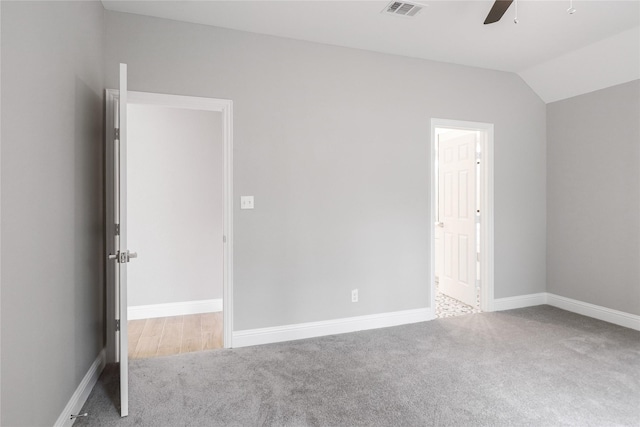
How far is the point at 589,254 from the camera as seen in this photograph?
379cm

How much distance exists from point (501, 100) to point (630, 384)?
2919 millimetres

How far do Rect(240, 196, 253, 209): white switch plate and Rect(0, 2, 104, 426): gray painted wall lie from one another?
1.06 m

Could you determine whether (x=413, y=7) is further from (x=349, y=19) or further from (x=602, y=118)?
(x=602, y=118)

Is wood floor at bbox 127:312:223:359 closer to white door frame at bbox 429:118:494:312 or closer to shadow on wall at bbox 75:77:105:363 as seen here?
shadow on wall at bbox 75:77:105:363

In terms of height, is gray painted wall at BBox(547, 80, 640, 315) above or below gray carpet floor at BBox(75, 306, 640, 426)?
above

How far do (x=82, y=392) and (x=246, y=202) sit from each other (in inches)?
66.0

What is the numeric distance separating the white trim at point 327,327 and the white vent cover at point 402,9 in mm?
2652

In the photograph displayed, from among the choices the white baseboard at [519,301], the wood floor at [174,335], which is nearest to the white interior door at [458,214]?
the white baseboard at [519,301]

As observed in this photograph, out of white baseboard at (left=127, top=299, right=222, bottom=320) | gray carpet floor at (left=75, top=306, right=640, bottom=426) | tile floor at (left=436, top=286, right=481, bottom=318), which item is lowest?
gray carpet floor at (left=75, top=306, right=640, bottom=426)

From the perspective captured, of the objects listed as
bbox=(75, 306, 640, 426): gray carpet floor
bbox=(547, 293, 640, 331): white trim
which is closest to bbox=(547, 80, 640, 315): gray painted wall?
bbox=(547, 293, 640, 331): white trim

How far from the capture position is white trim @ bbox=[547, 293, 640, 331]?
3.42 metres

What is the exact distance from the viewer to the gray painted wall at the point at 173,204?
3.80 metres

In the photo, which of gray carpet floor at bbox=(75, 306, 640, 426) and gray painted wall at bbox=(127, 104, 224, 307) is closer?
gray carpet floor at bbox=(75, 306, 640, 426)

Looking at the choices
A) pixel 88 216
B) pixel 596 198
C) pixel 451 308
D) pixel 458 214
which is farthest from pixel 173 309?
pixel 596 198
